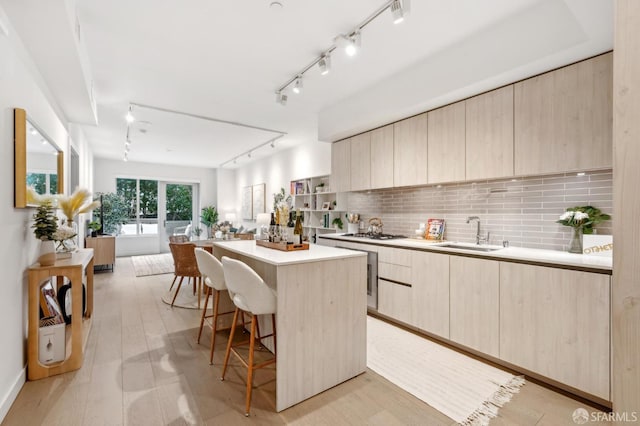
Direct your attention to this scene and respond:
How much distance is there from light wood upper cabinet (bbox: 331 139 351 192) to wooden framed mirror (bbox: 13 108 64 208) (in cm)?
336

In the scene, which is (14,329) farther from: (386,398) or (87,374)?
(386,398)

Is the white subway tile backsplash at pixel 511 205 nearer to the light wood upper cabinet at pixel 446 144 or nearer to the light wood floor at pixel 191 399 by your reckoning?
the light wood upper cabinet at pixel 446 144

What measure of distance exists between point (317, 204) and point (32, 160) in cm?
408

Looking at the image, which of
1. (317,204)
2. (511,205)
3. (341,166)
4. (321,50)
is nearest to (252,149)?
(317,204)

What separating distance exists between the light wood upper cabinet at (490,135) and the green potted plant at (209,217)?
8282mm

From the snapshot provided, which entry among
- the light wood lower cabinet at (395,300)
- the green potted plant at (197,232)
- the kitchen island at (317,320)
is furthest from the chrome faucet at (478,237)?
the green potted plant at (197,232)

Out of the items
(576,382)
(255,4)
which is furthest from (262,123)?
(576,382)

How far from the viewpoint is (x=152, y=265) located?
6.98 metres

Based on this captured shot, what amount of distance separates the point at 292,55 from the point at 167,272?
5.21m

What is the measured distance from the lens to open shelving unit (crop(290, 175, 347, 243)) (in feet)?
17.0

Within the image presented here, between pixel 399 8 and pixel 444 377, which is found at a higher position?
pixel 399 8

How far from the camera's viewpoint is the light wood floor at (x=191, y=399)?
6.07 feet

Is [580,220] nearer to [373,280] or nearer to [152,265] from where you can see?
[373,280]

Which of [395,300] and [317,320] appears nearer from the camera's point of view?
[317,320]
